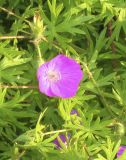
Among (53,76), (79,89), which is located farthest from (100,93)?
(53,76)

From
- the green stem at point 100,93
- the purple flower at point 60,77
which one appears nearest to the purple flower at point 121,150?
the green stem at point 100,93

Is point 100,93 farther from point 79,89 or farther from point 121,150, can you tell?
point 121,150

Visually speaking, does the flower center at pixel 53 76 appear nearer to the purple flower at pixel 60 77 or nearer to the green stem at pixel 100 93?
the purple flower at pixel 60 77

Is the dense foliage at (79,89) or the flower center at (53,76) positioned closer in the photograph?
the dense foliage at (79,89)

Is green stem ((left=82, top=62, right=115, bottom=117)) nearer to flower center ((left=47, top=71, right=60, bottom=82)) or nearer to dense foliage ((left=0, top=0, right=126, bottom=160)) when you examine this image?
dense foliage ((left=0, top=0, right=126, bottom=160))

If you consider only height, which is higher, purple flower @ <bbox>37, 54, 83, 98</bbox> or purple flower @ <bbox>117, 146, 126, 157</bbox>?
purple flower @ <bbox>37, 54, 83, 98</bbox>

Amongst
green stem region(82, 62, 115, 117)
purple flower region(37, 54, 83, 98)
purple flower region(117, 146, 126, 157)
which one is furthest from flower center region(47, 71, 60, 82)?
purple flower region(117, 146, 126, 157)

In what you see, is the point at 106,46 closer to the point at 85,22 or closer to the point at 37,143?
the point at 85,22

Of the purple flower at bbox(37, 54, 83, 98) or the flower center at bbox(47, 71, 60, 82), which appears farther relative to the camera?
the flower center at bbox(47, 71, 60, 82)
